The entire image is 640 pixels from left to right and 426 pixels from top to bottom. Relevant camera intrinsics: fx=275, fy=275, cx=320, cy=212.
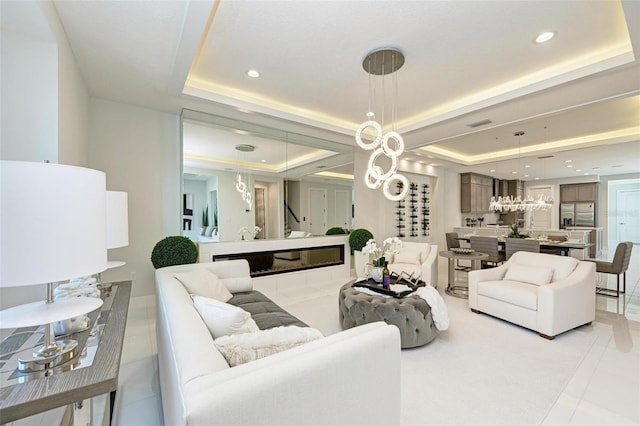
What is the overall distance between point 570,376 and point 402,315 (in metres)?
1.37

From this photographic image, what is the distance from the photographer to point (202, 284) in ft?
8.33

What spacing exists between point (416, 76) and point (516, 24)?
Answer: 1.13 metres

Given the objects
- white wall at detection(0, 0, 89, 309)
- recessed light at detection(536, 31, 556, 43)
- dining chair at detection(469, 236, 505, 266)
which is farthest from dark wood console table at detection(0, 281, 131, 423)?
dining chair at detection(469, 236, 505, 266)

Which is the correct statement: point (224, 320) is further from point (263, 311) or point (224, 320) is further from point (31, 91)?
point (31, 91)

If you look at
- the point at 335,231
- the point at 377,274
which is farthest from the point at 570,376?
the point at 335,231

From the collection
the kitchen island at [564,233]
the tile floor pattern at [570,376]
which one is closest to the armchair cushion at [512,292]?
the tile floor pattern at [570,376]

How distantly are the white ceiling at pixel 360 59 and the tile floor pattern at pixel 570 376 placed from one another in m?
2.84

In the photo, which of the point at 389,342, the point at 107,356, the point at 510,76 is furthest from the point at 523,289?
the point at 107,356

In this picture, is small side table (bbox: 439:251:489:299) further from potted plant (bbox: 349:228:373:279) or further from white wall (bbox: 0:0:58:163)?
white wall (bbox: 0:0:58:163)

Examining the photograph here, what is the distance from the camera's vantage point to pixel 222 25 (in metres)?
2.59

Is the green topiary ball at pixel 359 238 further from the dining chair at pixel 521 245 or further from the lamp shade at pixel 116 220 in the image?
the lamp shade at pixel 116 220

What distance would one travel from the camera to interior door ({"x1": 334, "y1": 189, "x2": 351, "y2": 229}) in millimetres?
6156

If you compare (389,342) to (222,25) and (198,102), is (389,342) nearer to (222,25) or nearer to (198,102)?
(222,25)

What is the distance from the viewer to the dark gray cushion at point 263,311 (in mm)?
2266
